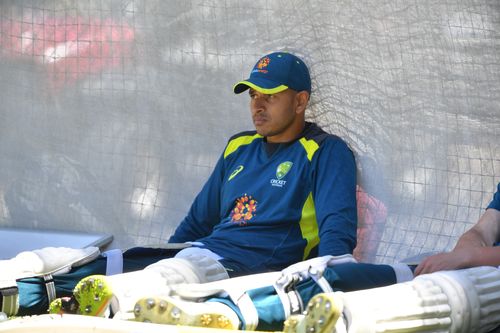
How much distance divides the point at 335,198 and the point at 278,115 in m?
0.42

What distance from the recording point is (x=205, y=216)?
150 inches

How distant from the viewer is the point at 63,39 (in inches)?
183

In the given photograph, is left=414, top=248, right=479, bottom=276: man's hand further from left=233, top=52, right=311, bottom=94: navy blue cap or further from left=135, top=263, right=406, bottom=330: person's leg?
left=233, top=52, right=311, bottom=94: navy blue cap

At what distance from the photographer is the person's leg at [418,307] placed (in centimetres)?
240

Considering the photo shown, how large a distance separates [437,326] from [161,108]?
2071mm

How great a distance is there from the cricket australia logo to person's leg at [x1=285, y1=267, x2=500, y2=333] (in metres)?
0.88

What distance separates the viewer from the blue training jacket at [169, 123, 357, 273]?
11.2 ft

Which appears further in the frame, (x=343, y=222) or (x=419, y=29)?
(x=419, y=29)

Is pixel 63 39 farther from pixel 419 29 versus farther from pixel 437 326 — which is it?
pixel 437 326

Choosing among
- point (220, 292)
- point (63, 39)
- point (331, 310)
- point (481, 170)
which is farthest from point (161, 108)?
point (331, 310)

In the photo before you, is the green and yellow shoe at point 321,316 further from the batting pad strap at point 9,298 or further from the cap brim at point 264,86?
the cap brim at point 264,86

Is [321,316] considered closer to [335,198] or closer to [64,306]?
[64,306]

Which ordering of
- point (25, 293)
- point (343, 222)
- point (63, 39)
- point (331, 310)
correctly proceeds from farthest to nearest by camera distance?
1. point (63, 39)
2. point (343, 222)
3. point (25, 293)
4. point (331, 310)

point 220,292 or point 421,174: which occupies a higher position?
point 421,174
